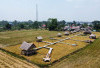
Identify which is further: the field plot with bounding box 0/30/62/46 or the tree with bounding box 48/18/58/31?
the tree with bounding box 48/18/58/31

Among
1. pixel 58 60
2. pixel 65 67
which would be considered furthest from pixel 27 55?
pixel 65 67

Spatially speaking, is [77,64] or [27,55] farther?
[27,55]

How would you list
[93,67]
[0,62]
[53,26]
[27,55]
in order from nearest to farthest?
[93,67], [0,62], [27,55], [53,26]

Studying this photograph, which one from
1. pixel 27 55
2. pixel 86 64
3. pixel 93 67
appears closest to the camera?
pixel 93 67

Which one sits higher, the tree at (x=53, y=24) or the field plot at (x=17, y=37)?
the tree at (x=53, y=24)

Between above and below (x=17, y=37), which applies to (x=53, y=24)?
above

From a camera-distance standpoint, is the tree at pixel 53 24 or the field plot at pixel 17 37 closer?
the field plot at pixel 17 37

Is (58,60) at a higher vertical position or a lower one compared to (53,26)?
lower

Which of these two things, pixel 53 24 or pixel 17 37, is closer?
pixel 17 37

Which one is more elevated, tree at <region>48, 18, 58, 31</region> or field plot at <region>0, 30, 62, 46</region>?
tree at <region>48, 18, 58, 31</region>

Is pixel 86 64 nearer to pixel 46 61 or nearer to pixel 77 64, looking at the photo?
pixel 77 64
